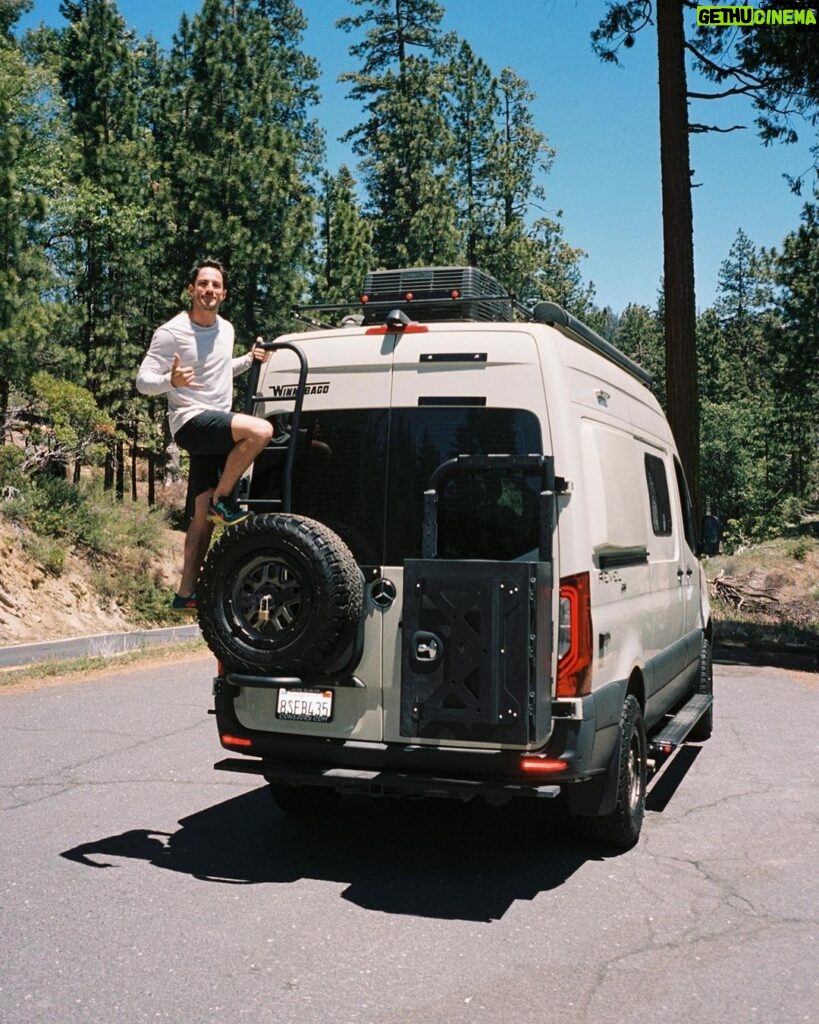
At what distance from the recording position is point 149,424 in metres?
38.2

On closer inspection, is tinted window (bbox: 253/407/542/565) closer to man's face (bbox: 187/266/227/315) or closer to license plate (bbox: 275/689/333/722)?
license plate (bbox: 275/689/333/722)

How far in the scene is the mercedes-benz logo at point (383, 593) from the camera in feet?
18.0

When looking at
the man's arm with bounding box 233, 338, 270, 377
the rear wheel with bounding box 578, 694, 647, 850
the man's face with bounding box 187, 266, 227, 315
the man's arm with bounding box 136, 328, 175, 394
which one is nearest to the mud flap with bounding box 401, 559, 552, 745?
the rear wheel with bounding box 578, 694, 647, 850

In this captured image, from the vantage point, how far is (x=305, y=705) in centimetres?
554

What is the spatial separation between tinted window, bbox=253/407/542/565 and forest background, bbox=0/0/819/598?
11.9 metres

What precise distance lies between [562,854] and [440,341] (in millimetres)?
2799

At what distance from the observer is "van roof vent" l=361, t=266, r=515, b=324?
6262 mm

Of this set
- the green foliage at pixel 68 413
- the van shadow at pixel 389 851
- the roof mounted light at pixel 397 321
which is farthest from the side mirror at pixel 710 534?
the green foliage at pixel 68 413

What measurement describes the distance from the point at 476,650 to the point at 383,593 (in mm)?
644

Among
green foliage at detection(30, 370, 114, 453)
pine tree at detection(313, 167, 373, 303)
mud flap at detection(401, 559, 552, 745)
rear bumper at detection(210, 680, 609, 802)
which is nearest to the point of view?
mud flap at detection(401, 559, 552, 745)

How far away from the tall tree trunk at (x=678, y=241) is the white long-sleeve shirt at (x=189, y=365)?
38.0ft

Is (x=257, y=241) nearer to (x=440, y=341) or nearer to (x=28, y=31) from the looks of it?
(x=28, y=31)

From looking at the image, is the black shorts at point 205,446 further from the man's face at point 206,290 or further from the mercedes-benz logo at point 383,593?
the mercedes-benz logo at point 383,593

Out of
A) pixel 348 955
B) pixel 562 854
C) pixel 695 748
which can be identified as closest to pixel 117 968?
pixel 348 955
